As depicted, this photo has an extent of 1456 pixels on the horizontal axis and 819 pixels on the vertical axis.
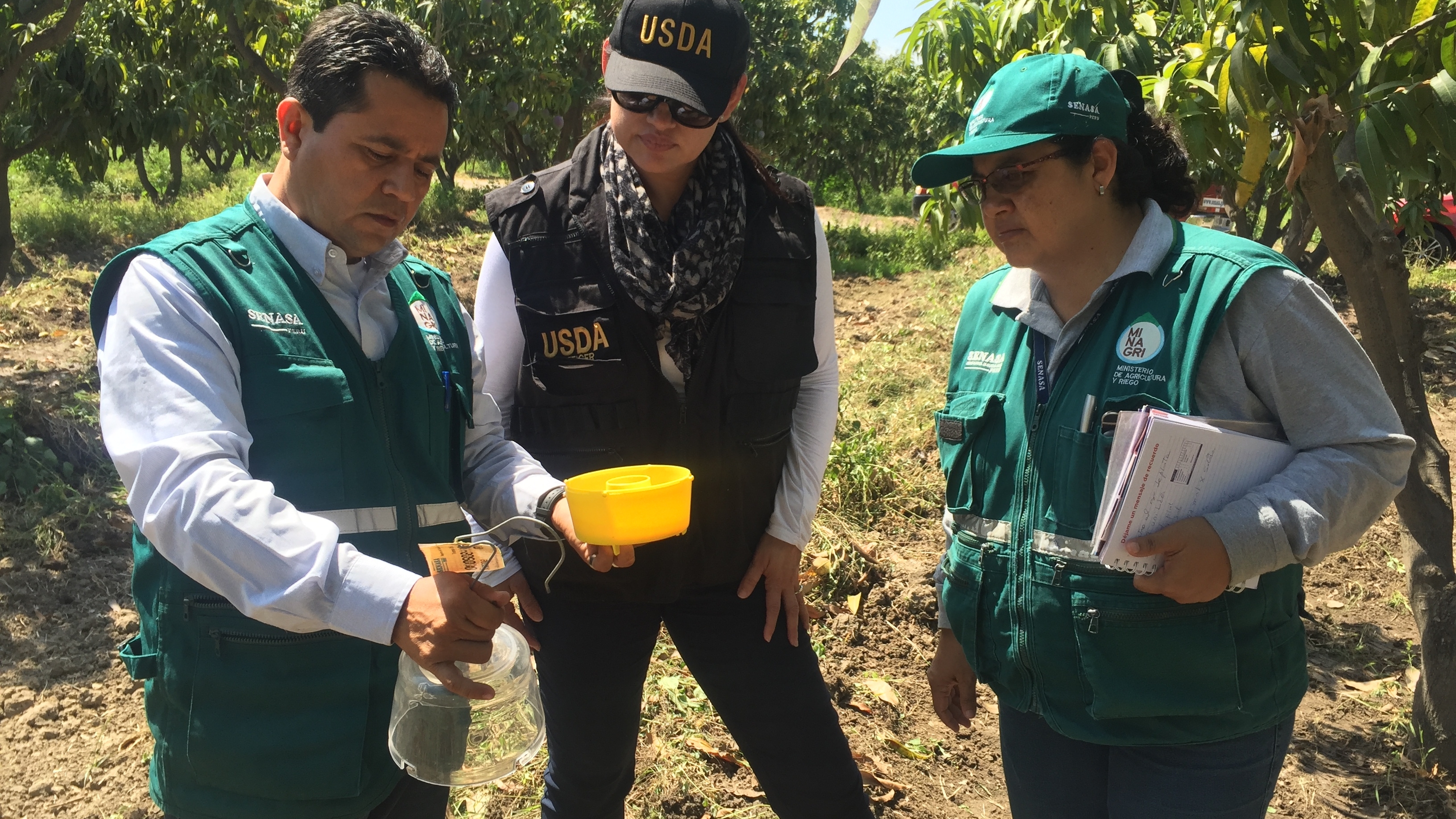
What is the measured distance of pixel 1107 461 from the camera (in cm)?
→ 161

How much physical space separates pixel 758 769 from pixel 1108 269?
1.21 m

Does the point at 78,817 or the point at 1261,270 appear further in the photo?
the point at 78,817

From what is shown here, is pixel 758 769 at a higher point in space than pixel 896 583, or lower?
higher

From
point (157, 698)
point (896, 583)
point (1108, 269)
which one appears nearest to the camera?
point (157, 698)

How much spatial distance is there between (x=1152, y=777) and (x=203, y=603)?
147 cm

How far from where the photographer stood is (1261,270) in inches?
60.4

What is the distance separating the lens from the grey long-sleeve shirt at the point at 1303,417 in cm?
150

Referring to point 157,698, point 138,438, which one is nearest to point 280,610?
point 138,438

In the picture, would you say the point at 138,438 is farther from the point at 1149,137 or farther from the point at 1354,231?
the point at 1354,231

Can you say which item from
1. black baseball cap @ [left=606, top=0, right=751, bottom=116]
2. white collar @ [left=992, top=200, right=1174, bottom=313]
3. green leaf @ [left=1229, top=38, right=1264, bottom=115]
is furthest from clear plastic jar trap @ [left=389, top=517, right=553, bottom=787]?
green leaf @ [left=1229, top=38, right=1264, bottom=115]

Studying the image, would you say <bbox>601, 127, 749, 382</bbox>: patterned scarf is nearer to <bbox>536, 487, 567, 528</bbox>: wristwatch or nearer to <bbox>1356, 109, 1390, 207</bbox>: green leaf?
<bbox>536, 487, 567, 528</bbox>: wristwatch

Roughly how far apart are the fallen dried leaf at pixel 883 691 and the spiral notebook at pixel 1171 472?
211 centimetres

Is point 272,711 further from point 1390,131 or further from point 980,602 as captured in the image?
point 1390,131

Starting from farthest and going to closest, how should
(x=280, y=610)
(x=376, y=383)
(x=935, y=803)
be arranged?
(x=935, y=803)
(x=376, y=383)
(x=280, y=610)
